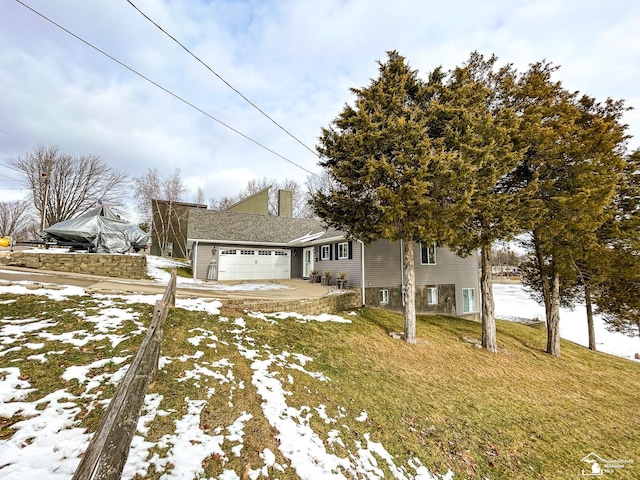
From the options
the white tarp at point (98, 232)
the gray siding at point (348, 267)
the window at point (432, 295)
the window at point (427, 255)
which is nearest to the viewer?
the white tarp at point (98, 232)

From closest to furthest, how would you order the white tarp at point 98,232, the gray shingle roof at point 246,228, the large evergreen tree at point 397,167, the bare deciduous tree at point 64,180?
the large evergreen tree at point 397,167
the white tarp at point 98,232
the gray shingle roof at point 246,228
the bare deciduous tree at point 64,180

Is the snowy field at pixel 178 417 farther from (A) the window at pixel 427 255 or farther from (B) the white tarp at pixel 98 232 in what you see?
(A) the window at pixel 427 255

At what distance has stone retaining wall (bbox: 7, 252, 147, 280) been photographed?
1032 centimetres

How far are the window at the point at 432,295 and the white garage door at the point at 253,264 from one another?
341 inches

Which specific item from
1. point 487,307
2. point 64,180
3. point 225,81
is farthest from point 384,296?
point 64,180

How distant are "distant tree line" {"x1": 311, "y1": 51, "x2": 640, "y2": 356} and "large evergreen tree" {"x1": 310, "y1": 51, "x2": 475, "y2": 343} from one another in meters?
0.04

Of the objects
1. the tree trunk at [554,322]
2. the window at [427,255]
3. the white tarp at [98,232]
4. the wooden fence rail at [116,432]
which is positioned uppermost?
the white tarp at [98,232]

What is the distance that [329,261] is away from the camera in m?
15.0

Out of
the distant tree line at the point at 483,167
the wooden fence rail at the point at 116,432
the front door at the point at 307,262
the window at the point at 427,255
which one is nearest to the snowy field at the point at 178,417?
the wooden fence rail at the point at 116,432

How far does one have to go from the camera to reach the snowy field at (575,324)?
17047 mm

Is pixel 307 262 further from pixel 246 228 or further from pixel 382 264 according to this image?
pixel 382 264

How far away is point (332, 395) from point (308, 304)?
447 centimetres

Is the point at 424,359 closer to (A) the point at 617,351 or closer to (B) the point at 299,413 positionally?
(B) the point at 299,413

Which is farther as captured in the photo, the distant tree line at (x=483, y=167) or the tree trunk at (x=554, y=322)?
the tree trunk at (x=554, y=322)
